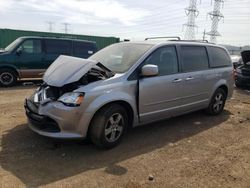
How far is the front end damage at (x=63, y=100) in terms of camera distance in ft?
15.0

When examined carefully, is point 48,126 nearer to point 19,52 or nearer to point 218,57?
point 218,57

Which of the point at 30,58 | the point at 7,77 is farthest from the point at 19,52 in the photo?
the point at 7,77

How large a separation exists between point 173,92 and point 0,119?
3471 millimetres

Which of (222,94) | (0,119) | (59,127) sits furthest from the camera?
(222,94)

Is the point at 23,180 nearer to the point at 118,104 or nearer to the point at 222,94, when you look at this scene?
the point at 118,104

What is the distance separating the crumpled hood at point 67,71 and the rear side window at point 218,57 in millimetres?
3359

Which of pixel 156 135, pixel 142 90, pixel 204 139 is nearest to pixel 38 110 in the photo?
pixel 142 90

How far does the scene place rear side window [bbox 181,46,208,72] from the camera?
20.9 feet

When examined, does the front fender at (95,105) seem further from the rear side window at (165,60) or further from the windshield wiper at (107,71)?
the rear side window at (165,60)

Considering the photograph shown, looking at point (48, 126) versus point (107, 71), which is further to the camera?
point (107, 71)

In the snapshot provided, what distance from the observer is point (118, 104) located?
16.6ft

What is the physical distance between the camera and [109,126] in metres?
4.95

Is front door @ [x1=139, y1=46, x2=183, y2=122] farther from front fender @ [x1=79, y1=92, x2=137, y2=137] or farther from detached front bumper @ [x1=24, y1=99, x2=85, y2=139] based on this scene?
detached front bumper @ [x1=24, y1=99, x2=85, y2=139]

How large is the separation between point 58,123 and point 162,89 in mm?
2045
